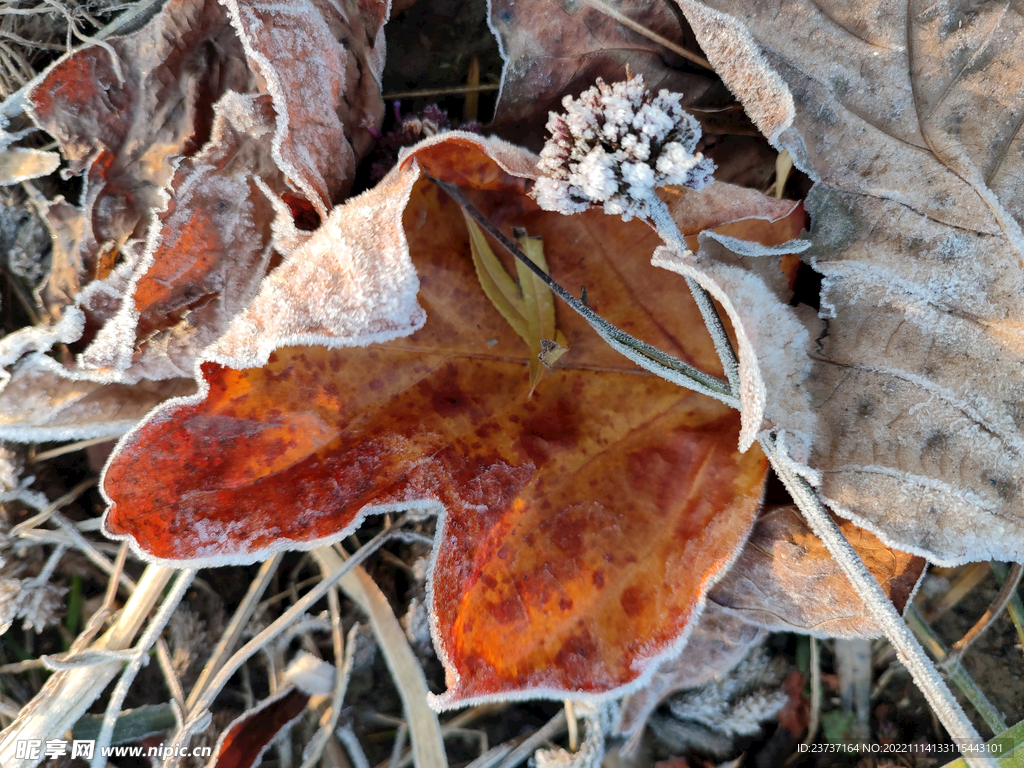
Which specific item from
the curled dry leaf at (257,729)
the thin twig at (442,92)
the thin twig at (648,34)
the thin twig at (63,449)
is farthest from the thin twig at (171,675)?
the thin twig at (648,34)

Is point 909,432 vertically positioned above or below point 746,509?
above

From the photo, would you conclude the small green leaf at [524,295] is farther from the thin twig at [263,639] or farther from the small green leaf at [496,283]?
the thin twig at [263,639]

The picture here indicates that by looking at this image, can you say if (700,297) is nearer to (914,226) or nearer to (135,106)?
(914,226)

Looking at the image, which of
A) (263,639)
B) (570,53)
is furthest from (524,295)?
(263,639)

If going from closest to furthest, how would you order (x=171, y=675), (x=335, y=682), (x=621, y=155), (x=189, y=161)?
(x=621, y=155), (x=189, y=161), (x=171, y=675), (x=335, y=682)

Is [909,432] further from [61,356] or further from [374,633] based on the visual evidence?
[61,356]

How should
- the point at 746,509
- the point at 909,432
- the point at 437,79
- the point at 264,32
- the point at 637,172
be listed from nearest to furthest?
the point at 637,172
the point at 264,32
the point at 909,432
the point at 746,509
the point at 437,79

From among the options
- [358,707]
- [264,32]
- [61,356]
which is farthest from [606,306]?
[358,707]
